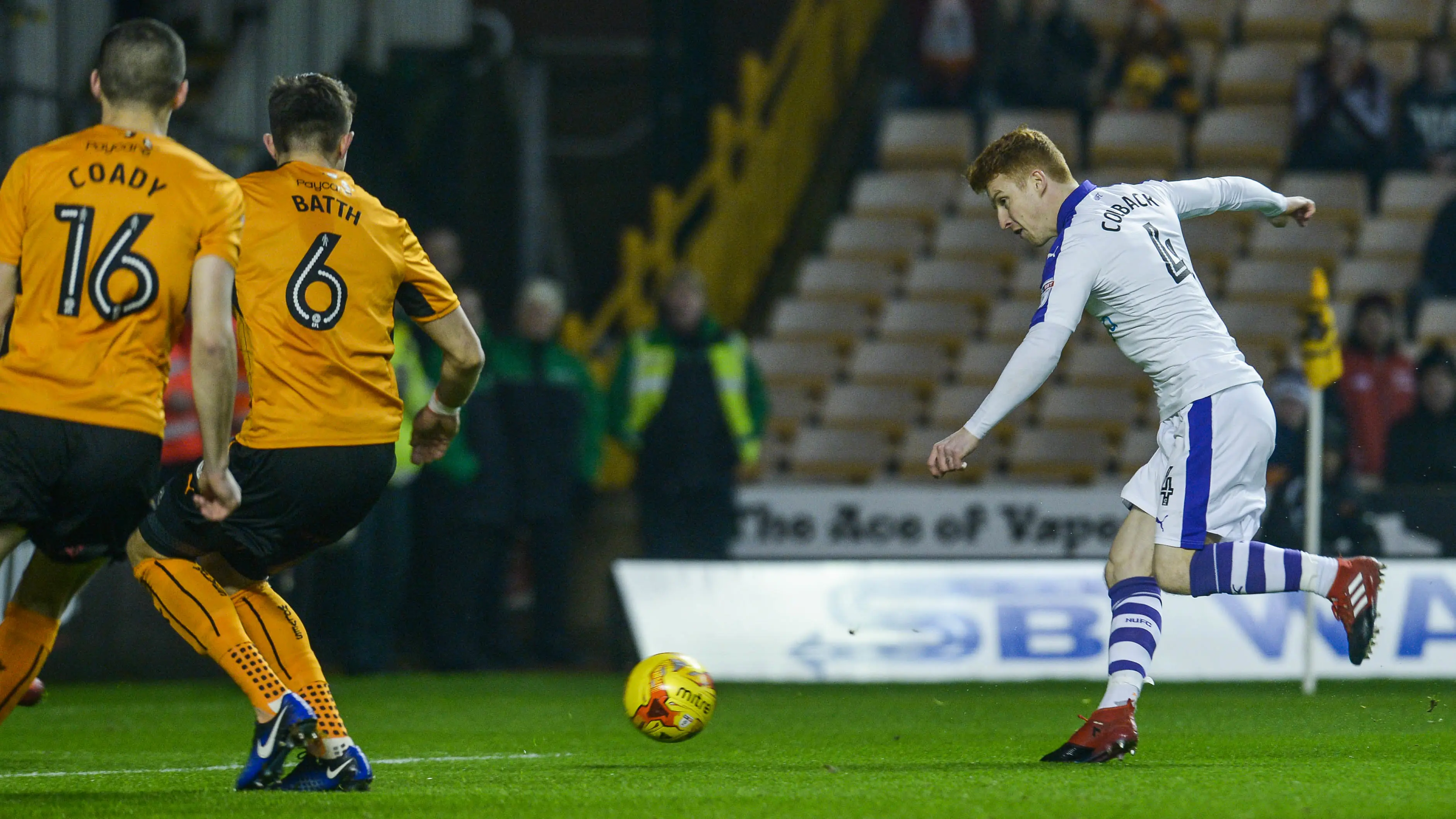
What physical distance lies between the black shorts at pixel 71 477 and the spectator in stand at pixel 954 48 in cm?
1046

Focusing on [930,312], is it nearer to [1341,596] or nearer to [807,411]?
[807,411]

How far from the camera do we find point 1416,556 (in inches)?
374

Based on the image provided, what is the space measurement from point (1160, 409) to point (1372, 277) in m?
7.90

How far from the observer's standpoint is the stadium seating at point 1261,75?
14547mm

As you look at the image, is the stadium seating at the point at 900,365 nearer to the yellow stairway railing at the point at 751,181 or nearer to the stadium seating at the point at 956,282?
the stadium seating at the point at 956,282

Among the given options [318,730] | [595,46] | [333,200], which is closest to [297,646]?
[318,730]

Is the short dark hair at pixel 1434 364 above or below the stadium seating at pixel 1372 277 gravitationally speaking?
below

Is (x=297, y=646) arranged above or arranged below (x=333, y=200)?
below

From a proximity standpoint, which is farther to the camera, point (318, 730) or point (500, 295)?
point (500, 295)

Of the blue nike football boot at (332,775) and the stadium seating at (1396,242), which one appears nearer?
the blue nike football boot at (332,775)

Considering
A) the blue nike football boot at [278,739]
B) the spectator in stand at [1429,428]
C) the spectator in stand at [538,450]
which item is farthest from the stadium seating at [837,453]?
the blue nike football boot at [278,739]

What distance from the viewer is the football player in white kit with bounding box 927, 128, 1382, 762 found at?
5777 mm

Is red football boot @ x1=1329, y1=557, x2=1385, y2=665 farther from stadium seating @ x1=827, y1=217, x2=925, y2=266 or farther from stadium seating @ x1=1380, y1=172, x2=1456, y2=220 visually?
stadium seating @ x1=827, y1=217, x2=925, y2=266

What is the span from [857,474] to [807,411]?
0.98 meters
